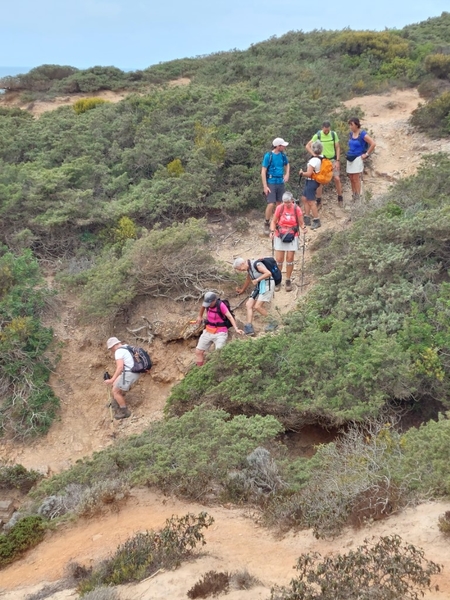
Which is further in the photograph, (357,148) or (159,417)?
(357,148)

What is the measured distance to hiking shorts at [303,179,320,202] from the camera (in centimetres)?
1026

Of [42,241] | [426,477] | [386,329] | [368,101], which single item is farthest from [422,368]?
[368,101]

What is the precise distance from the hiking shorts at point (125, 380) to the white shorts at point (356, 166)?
575 cm

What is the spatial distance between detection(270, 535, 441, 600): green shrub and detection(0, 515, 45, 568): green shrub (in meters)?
2.99

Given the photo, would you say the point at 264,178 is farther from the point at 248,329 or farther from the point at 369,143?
the point at 248,329

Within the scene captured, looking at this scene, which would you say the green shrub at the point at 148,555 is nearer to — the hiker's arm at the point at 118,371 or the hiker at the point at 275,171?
the hiker's arm at the point at 118,371

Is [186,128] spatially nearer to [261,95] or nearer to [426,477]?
[261,95]

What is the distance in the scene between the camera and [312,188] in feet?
33.9

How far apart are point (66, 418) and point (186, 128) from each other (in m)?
8.22

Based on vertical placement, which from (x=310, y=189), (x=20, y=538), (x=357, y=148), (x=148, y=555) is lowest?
(x=20, y=538)

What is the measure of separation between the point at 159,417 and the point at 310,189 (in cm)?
499

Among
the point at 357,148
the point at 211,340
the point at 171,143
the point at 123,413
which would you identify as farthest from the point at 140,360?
the point at 171,143

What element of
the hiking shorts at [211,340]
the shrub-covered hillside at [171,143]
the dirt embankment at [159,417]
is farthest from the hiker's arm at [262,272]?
the shrub-covered hillside at [171,143]

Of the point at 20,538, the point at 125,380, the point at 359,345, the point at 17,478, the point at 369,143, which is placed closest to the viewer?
the point at 20,538
